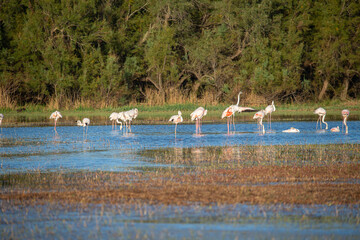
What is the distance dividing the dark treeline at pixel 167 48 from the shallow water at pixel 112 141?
12512 millimetres

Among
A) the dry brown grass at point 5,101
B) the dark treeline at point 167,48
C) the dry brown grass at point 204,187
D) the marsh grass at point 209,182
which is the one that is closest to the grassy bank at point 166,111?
the dry brown grass at point 5,101

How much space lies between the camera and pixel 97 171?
38.7ft

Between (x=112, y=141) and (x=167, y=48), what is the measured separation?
19.5 m

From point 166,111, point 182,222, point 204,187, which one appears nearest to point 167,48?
point 166,111

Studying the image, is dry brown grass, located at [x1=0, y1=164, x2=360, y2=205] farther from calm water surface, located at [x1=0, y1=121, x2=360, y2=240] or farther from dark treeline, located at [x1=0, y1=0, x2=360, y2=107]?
dark treeline, located at [x1=0, y1=0, x2=360, y2=107]

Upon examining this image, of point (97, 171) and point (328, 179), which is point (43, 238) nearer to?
point (97, 171)

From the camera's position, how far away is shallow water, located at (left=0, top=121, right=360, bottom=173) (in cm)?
1319

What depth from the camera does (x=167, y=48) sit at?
37.0 meters

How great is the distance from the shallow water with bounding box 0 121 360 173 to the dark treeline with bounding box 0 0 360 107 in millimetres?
12512

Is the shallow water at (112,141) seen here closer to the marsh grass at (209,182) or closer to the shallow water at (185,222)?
the marsh grass at (209,182)

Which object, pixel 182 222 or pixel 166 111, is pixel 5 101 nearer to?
pixel 166 111

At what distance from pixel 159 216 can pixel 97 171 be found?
4.26 m

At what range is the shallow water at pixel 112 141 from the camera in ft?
43.3

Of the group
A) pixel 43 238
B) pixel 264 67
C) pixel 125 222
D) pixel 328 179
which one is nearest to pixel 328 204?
pixel 328 179
